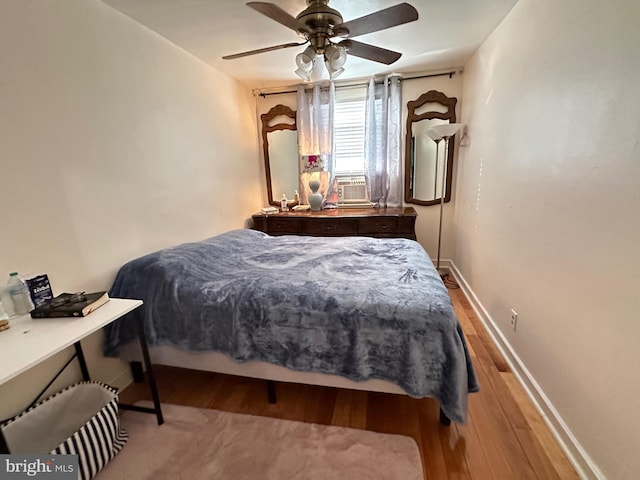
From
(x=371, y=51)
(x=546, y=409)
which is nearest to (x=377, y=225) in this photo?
(x=371, y=51)

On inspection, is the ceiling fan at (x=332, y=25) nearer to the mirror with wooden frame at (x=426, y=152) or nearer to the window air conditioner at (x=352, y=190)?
the mirror with wooden frame at (x=426, y=152)

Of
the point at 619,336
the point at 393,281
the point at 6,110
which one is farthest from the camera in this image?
the point at 393,281

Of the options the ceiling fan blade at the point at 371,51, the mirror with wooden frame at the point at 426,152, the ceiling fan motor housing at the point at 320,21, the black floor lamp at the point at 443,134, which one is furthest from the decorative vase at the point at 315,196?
the ceiling fan motor housing at the point at 320,21

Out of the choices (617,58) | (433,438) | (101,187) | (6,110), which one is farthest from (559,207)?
(6,110)

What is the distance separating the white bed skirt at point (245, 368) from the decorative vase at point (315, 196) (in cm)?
231

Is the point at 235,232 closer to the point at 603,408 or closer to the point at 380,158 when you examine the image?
the point at 380,158

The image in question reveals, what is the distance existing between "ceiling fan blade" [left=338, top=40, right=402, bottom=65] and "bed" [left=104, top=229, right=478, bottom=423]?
4.62ft

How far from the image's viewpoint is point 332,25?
1705mm

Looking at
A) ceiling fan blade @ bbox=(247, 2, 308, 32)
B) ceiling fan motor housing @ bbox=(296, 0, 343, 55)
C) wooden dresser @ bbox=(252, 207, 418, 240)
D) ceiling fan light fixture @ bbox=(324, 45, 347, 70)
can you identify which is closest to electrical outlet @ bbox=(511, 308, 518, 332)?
wooden dresser @ bbox=(252, 207, 418, 240)

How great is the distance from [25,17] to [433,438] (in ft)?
9.70

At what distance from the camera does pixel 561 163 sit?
1.40 m

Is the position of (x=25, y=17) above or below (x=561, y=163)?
above

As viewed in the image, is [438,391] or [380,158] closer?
[438,391]

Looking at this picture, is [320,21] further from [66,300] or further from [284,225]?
[284,225]
